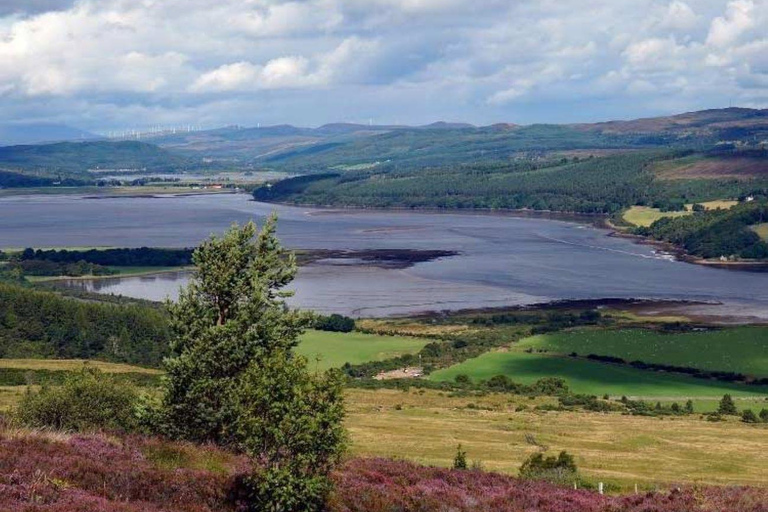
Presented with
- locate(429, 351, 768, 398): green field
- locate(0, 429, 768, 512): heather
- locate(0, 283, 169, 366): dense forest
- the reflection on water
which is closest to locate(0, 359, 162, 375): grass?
locate(0, 283, 169, 366): dense forest

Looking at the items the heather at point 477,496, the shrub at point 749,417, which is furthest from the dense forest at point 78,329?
the heather at point 477,496

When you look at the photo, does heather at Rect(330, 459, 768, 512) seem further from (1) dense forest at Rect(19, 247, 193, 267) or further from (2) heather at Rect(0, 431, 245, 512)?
(1) dense forest at Rect(19, 247, 193, 267)

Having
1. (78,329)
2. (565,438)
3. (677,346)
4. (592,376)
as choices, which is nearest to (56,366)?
(78,329)

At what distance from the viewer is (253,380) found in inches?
993

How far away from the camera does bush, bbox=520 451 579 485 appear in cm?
3266

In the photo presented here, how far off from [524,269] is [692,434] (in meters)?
110

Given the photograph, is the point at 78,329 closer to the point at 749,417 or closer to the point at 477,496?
the point at 749,417

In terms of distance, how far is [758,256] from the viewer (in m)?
189

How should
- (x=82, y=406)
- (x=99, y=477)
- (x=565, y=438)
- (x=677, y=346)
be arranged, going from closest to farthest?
(x=99, y=477) < (x=82, y=406) < (x=565, y=438) < (x=677, y=346)

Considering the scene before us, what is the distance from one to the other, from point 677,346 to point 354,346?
99.4ft

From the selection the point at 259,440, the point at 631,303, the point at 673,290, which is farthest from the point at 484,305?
the point at 259,440

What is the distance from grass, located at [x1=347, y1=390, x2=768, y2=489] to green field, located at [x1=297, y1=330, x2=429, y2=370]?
23.9m

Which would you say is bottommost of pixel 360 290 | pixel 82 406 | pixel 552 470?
pixel 360 290

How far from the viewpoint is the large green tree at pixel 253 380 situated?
75.2 ft
